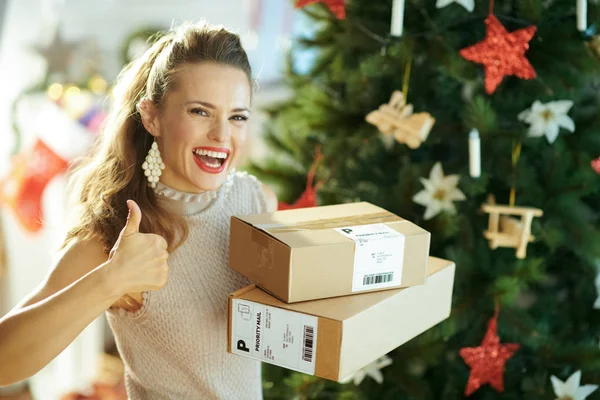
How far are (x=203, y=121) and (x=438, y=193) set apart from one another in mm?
699

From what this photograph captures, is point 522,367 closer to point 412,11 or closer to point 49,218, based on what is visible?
point 412,11

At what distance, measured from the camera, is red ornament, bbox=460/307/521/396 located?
164cm

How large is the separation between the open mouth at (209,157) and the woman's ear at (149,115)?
90mm

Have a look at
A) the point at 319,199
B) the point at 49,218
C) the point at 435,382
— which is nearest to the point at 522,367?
the point at 435,382

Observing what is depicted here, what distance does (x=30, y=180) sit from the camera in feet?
7.98

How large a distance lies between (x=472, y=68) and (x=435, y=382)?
84 cm

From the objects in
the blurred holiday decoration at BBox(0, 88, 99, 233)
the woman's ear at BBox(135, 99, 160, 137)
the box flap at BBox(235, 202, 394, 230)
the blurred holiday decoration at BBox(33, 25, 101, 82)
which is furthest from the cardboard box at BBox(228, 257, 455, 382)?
A: the blurred holiday decoration at BBox(33, 25, 101, 82)

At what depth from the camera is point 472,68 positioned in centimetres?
159

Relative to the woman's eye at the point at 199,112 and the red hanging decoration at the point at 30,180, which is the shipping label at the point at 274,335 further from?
the red hanging decoration at the point at 30,180

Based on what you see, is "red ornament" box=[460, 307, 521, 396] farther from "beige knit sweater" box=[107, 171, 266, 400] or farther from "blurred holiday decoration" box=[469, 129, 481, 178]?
"beige knit sweater" box=[107, 171, 266, 400]

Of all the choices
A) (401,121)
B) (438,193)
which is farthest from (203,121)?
(438,193)

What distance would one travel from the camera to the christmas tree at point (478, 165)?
158 centimetres

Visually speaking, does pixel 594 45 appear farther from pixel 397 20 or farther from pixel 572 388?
pixel 572 388

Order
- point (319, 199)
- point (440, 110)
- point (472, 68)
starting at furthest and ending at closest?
point (319, 199), point (440, 110), point (472, 68)
